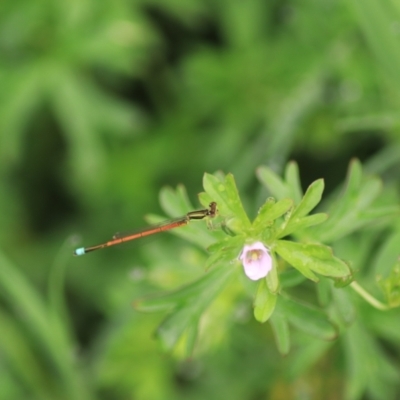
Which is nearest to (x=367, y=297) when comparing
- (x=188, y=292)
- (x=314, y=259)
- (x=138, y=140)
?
(x=314, y=259)

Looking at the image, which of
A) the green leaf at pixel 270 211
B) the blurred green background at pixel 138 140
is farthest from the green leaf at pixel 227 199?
the blurred green background at pixel 138 140

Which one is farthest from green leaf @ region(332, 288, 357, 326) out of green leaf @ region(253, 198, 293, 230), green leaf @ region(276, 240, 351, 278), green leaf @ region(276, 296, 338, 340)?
green leaf @ region(253, 198, 293, 230)

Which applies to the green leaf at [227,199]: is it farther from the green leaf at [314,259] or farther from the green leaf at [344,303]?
the green leaf at [344,303]

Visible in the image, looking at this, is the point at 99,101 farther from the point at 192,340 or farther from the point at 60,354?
the point at 192,340

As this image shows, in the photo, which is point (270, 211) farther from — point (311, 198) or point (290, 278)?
point (290, 278)

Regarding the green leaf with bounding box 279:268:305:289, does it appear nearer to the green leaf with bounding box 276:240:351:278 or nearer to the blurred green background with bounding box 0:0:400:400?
the green leaf with bounding box 276:240:351:278
